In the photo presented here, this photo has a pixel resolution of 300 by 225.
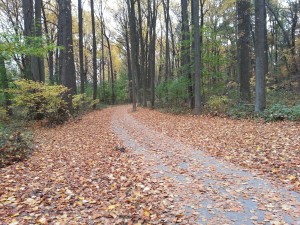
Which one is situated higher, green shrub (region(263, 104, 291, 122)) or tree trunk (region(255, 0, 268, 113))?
tree trunk (region(255, 0, 268, 113))

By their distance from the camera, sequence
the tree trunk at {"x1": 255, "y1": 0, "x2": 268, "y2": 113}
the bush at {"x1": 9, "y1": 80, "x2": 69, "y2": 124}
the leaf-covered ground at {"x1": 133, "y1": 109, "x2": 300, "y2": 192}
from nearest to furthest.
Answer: the leaf-covered ground at {"x1": 133, "y1": 109, "x2": 300, "y2": 192} → the bush at {"x1": 9, "y1": 80, "x2": 69, "y2": 124} → the tree trunk at {"x1": 255, "y1": 0, "x2": 268, "y2": 113}

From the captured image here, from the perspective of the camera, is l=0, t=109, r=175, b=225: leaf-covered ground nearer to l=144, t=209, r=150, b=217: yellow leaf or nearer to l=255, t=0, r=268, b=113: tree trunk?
l=144, t=209, r=150, b=217: yellow leaf

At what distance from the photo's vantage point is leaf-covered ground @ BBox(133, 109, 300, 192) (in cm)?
528

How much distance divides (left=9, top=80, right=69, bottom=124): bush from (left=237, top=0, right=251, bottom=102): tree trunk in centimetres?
952

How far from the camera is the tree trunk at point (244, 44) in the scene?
46.0 feet

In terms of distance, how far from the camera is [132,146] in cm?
805

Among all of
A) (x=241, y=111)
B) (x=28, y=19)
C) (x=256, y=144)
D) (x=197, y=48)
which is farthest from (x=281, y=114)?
(x=28, y=19)

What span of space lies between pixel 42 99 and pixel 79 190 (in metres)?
8.18

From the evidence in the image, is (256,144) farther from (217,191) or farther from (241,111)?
(241,111)

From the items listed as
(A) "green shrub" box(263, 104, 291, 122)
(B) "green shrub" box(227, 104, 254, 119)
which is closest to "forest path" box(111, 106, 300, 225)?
(A) "green shrub" box(263, 104, 291, 122)

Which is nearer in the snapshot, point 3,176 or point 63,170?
point 3,176

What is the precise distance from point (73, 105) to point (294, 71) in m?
19.0

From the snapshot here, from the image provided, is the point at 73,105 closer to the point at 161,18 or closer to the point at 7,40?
the point at 7,40

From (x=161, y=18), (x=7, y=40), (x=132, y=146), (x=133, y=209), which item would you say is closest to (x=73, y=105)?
(x=7, y=40)
